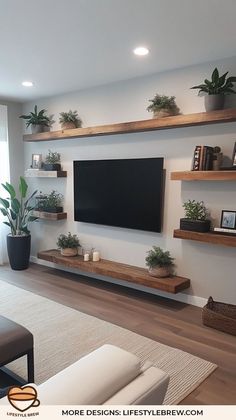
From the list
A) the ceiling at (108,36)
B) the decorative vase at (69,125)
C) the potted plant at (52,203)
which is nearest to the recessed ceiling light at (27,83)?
the ceiling at (108,36)

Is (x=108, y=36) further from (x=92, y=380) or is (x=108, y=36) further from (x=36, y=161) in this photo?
(x=36, y=161)

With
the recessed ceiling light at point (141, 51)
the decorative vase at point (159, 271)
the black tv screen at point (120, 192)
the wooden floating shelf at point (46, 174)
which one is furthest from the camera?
the wooden floating shelf at point (46, 174)

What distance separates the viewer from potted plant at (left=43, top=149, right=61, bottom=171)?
15.4 ft

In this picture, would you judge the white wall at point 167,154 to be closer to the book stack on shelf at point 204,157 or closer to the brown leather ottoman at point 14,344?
the book stack on shelf at point 204,157

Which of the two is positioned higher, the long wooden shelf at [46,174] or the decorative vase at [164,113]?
the decorative vase at [164,113]

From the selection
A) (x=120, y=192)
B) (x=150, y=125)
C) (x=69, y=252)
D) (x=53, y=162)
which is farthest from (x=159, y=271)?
(x=53, y=162)

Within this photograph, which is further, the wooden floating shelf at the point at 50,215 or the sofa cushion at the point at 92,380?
the wooden floating shelf at the point at 50,215

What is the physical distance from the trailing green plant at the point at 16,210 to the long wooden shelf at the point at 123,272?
58 cm

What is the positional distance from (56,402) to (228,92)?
9.77ft

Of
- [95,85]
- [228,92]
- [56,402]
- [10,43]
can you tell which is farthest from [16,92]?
[56,402]

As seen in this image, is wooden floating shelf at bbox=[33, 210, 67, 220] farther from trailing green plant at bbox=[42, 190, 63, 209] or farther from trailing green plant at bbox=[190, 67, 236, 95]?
trailing green plant at bbox=[190, 67, 236, 95]

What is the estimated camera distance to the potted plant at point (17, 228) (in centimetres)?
478

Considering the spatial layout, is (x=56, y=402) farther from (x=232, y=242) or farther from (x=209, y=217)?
(x=209, y=217)

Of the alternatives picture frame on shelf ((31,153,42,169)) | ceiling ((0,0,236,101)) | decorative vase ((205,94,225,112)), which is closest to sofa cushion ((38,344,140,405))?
ceiling ((0,0,236,101))
